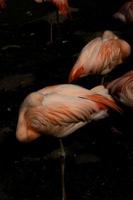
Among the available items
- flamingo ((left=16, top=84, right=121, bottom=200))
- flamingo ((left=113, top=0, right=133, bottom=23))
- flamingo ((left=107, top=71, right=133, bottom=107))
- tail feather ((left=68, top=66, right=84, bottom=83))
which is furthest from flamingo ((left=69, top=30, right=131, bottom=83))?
flamingo ((left=113, top=0, right=133, bottom=23))

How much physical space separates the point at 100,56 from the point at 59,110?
1488 mm

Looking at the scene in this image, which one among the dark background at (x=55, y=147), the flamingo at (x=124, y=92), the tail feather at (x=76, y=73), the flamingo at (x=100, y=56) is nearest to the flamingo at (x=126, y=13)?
the dark background at (x=55, y=147)

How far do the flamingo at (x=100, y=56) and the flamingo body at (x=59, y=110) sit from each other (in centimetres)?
104

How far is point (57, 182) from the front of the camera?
460cm

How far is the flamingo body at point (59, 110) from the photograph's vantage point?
4328 millimetres

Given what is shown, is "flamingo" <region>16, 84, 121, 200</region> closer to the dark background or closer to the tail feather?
the dark background

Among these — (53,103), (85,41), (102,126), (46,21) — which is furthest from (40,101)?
(46,21)

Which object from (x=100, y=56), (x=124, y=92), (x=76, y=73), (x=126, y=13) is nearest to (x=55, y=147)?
(x=76, y=73)

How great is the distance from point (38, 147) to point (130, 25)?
3.83 metres

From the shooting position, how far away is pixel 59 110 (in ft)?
14.2

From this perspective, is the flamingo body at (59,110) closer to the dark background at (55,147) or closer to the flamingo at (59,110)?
the flamingo at (59,110)

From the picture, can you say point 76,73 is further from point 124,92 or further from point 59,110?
point 59,110

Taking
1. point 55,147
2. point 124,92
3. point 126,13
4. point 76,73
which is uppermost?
point 124,92

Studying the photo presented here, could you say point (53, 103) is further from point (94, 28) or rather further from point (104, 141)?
point (94, 28)
